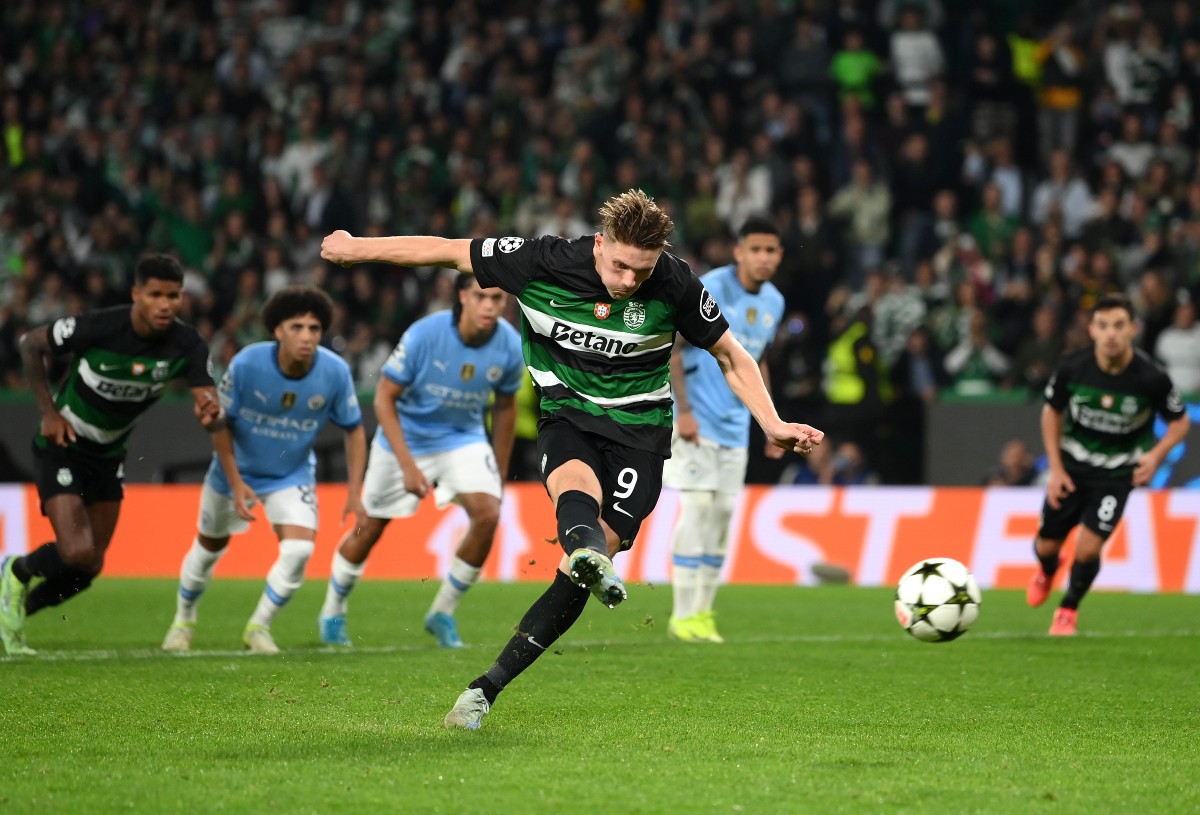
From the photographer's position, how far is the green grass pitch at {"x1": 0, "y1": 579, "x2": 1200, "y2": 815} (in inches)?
208

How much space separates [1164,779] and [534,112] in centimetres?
1681

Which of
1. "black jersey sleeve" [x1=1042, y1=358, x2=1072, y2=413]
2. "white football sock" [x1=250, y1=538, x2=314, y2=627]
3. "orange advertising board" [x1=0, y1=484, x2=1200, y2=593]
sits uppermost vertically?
"black jersey sleeve" [x1=1042, y1=358, x2=1072, y2=413]

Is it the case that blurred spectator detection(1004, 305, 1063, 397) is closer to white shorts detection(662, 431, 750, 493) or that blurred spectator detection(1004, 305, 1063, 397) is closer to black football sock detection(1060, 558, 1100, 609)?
black football sock detection(1060, 558, 1100, 609)

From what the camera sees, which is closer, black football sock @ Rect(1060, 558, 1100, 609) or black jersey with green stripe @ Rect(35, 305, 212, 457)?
black jersey with green stripe @ Rect(35, 305, 212, 457)

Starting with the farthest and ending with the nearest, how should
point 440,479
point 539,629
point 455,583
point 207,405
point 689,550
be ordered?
point 689,550 < point 440,479 < point 455,583 < point 207,405 < point 539,629

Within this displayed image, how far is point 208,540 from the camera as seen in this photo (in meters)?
10.1

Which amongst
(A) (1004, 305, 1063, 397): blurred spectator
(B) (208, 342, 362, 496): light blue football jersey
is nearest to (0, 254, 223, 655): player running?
(B) (208, 342, 362, 496): light blue football jersey

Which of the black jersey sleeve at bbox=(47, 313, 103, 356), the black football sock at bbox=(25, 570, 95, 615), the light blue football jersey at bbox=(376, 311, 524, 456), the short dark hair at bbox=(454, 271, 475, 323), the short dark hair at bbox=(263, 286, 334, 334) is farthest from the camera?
the light blue football jersey at bbox=(376, 311, 524, 456)

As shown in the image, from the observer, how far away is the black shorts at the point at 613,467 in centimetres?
671

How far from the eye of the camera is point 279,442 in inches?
393

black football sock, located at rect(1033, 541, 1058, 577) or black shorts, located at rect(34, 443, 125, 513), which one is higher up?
black shorts, located at rect(34, 443, 125, 513)

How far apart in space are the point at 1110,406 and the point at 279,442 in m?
5.69

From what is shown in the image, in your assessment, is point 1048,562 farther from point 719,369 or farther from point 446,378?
point 446,378

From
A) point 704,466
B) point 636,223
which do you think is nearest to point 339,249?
point 636,223
